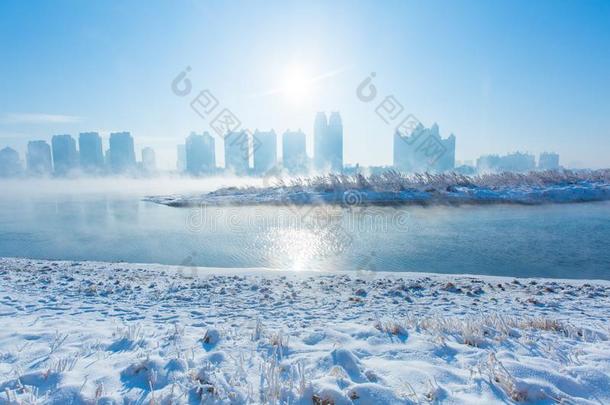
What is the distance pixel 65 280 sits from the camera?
719 centimetres

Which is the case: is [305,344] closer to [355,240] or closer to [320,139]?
[355,240]

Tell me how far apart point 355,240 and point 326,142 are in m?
53.1

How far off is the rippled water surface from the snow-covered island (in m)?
3.91

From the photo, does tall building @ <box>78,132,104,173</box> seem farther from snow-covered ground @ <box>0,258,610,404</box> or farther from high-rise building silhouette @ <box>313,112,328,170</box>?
snow-covered ground @ <box>0,258,610,404</box>

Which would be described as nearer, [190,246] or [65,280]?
[65,280]

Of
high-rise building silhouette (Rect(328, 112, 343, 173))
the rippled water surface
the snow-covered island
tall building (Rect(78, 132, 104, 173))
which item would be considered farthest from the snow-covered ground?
tall building (Rect(78, 132, 104, 173))

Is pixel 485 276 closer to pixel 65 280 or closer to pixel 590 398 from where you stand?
pixel 590 398

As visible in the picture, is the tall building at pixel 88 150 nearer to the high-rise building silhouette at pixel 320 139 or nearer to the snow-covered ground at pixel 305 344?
the high-rise building silhouette at pixel 320 139

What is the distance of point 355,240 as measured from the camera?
12047mm

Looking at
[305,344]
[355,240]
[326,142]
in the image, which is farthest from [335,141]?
[305,344]

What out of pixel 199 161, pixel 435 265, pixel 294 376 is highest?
pixel 199 161

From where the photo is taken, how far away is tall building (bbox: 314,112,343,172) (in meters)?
63.3

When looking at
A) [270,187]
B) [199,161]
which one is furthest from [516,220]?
[199,161]

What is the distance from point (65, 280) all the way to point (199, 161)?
2796 inches
